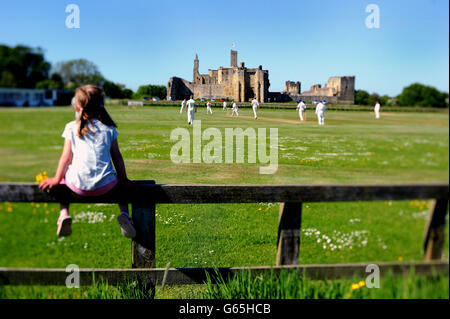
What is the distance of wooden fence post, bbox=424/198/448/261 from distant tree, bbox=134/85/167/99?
246 centimetres

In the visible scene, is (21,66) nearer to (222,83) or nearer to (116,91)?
(116,91)

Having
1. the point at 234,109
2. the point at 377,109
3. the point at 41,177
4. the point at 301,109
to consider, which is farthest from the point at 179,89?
the point at 377,109

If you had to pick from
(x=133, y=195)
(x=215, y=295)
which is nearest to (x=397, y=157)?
(x=215, y=295)

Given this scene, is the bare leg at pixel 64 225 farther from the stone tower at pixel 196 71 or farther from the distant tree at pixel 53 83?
the stone tower at pixel 196 71

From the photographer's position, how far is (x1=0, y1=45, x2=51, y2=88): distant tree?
2.92m

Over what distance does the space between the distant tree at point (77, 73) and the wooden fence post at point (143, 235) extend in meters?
0.96

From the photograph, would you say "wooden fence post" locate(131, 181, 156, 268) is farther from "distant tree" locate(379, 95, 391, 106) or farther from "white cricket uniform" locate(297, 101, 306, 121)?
"distant tree" locate(379, 95, 391, 106)

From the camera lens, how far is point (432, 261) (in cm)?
309

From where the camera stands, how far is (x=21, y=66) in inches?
116

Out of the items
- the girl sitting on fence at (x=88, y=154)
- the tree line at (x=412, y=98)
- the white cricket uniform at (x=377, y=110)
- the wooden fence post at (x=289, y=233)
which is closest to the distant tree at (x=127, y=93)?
the girl sitting on fence at (x=88, y=154)
